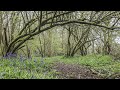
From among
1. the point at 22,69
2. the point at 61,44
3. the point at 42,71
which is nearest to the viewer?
the point at 22,69

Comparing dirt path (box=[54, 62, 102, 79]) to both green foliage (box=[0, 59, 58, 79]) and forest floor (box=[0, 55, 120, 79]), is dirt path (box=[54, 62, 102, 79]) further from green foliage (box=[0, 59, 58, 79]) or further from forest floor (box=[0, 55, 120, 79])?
green foliage (box=[0, 59, 58, 79])

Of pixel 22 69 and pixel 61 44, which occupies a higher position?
pixel 61 44

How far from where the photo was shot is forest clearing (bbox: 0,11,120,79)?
7387 mm

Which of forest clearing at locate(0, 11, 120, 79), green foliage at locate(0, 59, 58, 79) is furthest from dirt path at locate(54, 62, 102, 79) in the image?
green foliage at locate(0, 59, 58, 79)

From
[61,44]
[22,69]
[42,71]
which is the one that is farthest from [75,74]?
[61,44]

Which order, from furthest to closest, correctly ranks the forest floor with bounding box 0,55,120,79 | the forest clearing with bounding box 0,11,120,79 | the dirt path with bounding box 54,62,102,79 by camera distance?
1. the forest clearing with bounding box 0,11,120,79
2. the dirt path with bounding box 54,62,102,79
3. the forest floor with bounding box 0,55,120,79

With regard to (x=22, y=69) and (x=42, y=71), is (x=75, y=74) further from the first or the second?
(x=22, y=69)

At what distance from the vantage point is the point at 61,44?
90.9 feet

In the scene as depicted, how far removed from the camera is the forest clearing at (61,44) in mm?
7387

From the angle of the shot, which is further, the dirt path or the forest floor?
the dirt path
